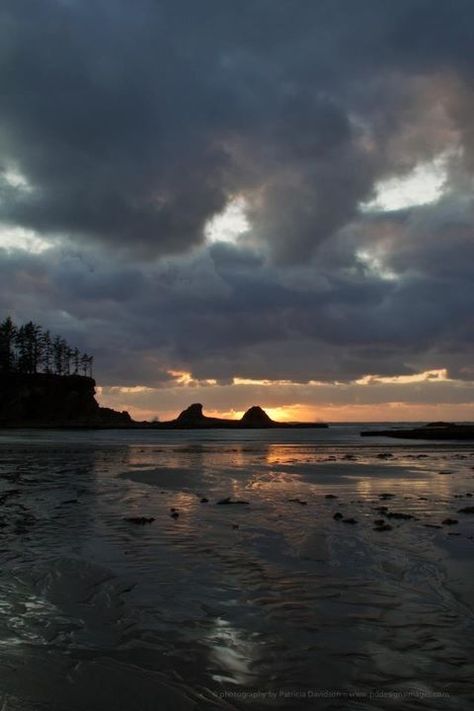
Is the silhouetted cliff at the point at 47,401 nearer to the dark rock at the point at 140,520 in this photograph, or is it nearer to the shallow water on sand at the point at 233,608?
the dark rock at the point at 140,520

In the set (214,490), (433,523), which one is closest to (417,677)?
(433,523)

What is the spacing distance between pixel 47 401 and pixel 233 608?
15406 centimetres

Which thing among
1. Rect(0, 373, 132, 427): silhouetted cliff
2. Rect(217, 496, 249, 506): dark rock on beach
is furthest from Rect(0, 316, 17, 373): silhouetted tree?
Rect(217, 496, 249, 506): dark rock on beach

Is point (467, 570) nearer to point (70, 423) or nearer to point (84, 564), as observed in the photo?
point (84, 564)

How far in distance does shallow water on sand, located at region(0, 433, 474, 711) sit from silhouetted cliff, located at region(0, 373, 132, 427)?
5428 inches

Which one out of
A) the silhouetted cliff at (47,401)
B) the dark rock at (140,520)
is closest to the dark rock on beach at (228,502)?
the dark rock at (140,520)

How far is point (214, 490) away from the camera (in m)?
27.2

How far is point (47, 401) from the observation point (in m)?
154

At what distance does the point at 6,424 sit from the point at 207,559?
14494cm

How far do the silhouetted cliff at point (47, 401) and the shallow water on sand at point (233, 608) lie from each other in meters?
138

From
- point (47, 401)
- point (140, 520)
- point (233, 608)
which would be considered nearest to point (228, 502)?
point (140, 520)

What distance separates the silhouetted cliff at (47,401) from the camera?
488 feet

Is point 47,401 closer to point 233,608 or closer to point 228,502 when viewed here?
point 228,502

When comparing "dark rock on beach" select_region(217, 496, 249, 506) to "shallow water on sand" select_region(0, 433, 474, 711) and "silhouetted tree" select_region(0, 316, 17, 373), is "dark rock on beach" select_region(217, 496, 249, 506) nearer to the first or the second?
"shallow water on sand" select_region(0, 433, 474, 711)
